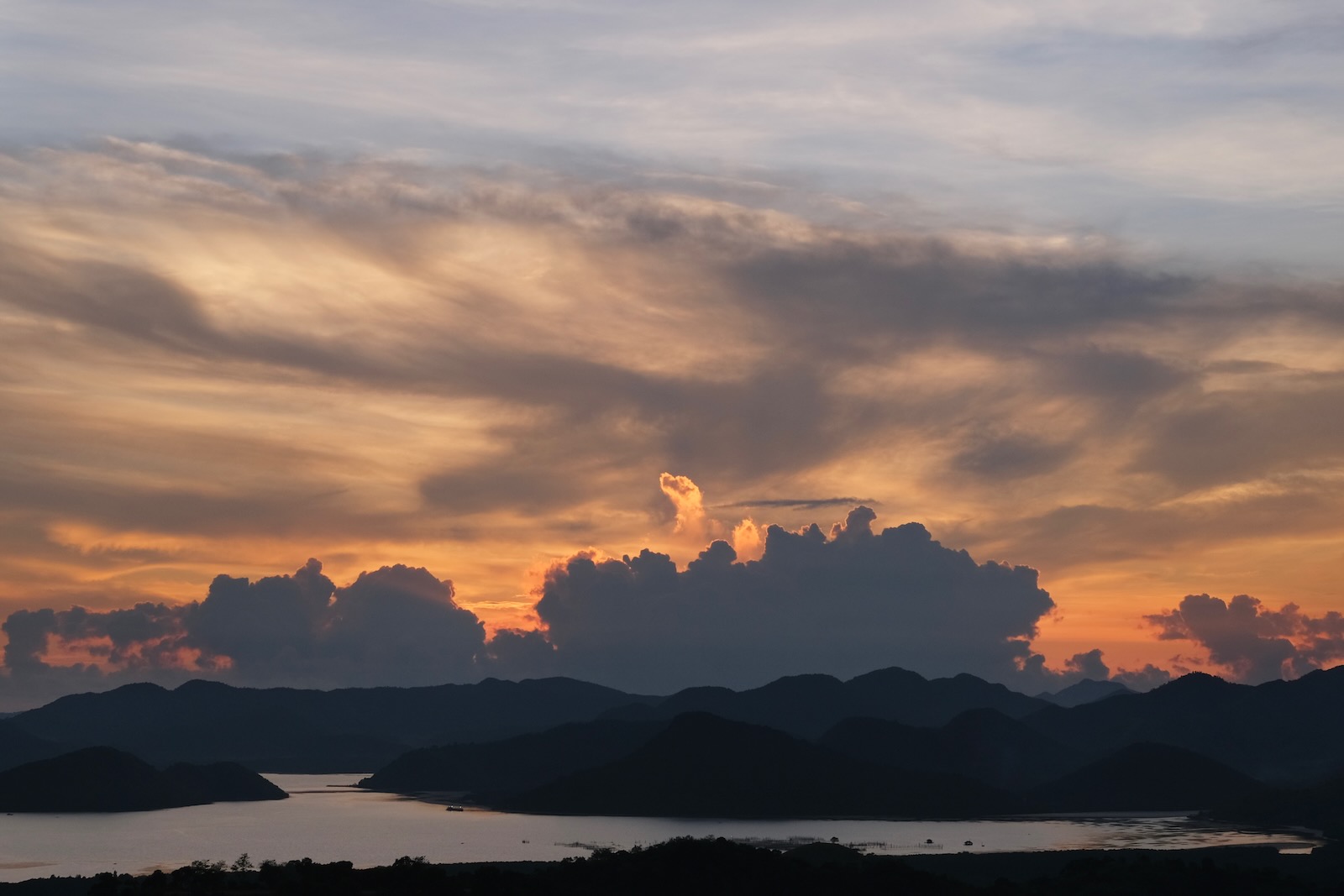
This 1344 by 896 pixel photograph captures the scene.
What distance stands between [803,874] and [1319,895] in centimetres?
7161

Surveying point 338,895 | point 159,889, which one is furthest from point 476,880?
point 159,889

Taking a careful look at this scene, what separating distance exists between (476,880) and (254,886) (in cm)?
2257

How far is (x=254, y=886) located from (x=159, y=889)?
10.1 metres

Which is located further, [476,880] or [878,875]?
[878,875]

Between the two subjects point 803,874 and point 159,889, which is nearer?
point 159,889

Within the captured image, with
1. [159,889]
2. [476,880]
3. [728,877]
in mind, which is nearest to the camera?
[159,889]

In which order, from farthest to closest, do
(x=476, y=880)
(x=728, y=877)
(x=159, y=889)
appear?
(x=728, y=877), (x=476, y=880), (x=159, y=889)

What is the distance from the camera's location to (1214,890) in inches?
7480

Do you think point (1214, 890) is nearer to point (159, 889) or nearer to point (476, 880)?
point (476, 880)

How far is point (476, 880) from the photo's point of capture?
15175 centimetres

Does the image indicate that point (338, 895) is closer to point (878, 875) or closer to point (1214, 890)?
point (878, 875)

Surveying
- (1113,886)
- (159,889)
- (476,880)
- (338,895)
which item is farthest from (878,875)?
(159,889)

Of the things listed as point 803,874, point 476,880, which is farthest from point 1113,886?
point 476,880

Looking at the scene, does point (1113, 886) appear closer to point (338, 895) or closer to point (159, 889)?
point (338, 895)
